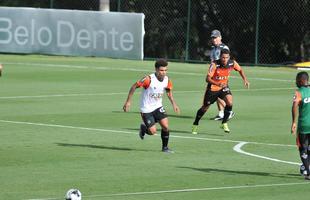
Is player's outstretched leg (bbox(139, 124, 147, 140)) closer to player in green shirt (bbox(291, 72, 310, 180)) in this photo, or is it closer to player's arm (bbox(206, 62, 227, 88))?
player's arm (bbox(206, 62, 227, 88))

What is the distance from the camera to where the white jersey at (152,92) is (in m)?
20.7

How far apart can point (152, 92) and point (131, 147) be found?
3.81 ft

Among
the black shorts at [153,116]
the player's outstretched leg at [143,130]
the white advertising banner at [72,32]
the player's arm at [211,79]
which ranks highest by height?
the player's arm at [211,79]

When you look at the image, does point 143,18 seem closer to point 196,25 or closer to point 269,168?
point 196,25

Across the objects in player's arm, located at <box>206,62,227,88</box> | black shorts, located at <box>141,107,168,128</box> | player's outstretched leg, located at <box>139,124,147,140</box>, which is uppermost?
player's arm, located at <box>206,62,227,88</box>

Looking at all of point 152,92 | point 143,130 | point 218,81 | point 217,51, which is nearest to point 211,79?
point 218,81

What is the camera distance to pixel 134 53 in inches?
1784

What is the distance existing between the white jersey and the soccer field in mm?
804

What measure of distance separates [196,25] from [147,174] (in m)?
30.3

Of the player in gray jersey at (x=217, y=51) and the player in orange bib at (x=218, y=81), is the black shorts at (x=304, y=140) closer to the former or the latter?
the player in orange bib at (x=218, y=81)

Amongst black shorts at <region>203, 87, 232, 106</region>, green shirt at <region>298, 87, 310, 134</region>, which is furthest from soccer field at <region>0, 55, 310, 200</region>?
green shirt at <region>298, 87, 310, 134</region>

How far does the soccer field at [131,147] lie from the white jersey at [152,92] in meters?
0.80

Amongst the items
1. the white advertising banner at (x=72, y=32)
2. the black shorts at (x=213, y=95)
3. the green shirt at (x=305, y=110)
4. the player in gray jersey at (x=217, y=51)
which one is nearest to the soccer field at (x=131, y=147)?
the player in gray jersey at (x=217, y=51)

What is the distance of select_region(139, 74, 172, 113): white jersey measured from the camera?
20734 mm
